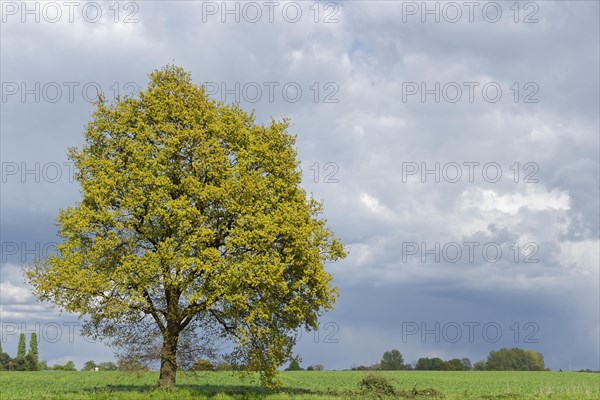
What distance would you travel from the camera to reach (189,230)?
3259 cm

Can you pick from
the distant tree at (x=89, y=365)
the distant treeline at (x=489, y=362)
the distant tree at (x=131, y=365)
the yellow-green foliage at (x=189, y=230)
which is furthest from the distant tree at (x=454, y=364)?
the distant tree at (x=131, y=365)

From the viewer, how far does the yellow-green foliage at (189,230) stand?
32.2 metres

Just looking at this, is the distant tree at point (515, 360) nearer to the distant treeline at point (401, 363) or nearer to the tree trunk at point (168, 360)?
the distant treeline at point (401, 363)

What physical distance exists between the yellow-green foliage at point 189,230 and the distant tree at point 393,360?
110 meters

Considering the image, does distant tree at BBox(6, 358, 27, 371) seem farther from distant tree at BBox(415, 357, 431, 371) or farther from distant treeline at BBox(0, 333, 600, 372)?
distant tree at BBox(415, 357, 431, 371)

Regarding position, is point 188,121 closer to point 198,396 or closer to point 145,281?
point 145,281

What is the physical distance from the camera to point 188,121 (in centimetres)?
3519

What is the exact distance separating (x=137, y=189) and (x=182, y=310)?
748 centimetres

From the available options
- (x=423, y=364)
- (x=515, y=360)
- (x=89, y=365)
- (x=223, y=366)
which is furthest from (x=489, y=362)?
(x=223, y=366)

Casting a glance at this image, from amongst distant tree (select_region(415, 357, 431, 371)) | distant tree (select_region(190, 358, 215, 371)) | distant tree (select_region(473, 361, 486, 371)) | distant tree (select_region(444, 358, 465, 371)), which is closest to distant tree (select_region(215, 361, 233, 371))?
distant tree (select_region(190, 358, 215, 371))

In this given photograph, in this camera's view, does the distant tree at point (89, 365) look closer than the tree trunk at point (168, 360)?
No

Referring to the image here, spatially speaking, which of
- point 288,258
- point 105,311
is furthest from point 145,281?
point 288,258

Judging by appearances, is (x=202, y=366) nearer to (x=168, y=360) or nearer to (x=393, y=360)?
(x=168, y=360)

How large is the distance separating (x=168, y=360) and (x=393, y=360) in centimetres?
11508
